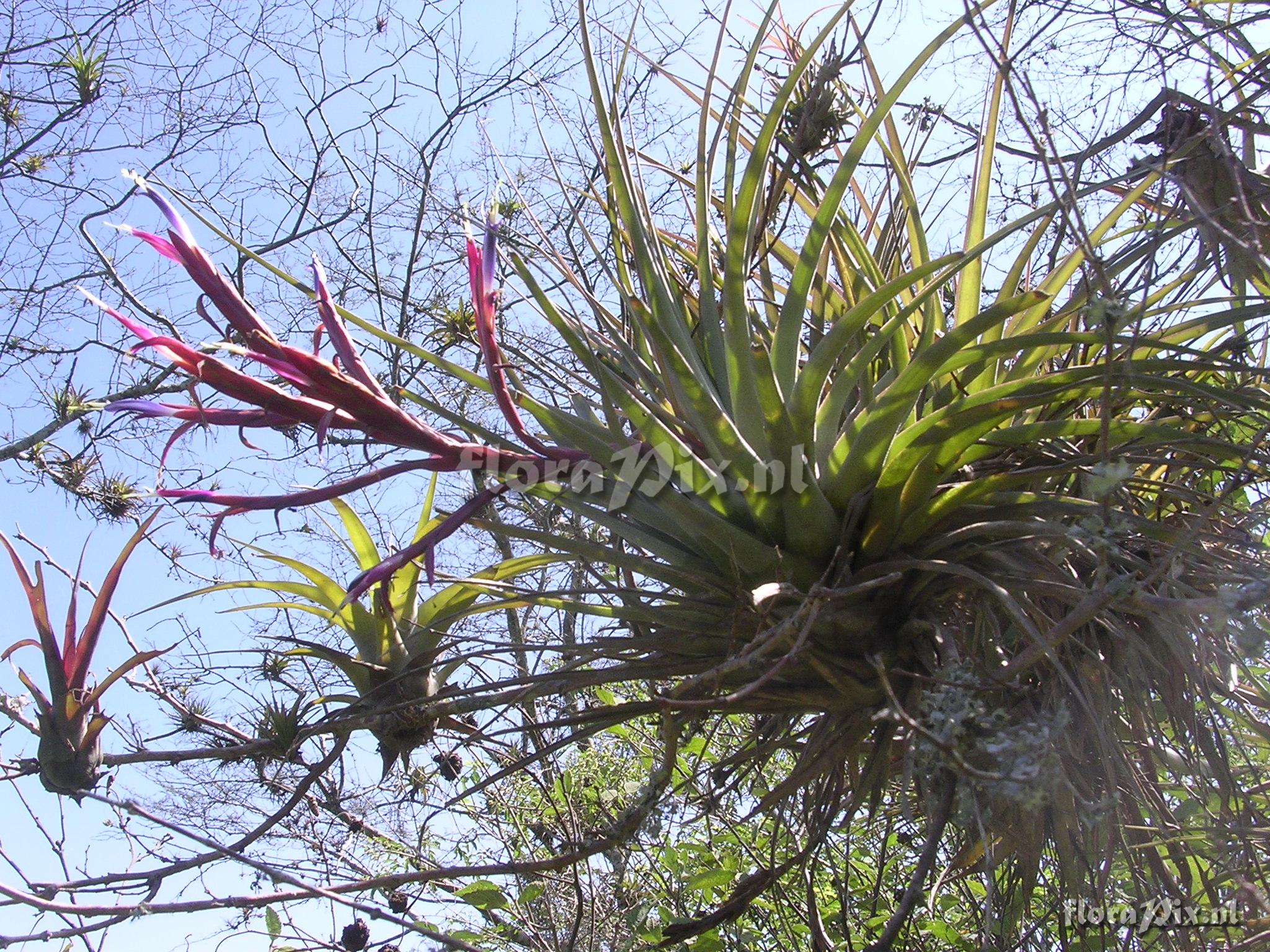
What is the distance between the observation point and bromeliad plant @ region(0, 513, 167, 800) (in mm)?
1364

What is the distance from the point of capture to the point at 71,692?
4.50 ft

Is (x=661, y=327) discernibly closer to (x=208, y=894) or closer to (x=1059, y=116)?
(x=1059, y=116)

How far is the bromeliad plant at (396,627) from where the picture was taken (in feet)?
4.56

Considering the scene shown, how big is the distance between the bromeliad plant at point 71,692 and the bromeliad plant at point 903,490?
32 cm

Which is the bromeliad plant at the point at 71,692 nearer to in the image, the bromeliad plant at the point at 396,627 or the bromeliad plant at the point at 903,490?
the bromeliad plant at the point at 396,627

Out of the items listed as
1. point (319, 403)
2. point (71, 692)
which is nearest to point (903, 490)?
point (319, 403)

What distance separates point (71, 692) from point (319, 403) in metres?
0.57

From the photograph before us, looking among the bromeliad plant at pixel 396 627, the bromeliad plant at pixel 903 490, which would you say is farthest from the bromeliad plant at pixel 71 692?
the bromeliad plant at pixel 903 490

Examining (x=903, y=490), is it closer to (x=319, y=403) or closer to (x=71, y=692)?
(x=319, y=403)

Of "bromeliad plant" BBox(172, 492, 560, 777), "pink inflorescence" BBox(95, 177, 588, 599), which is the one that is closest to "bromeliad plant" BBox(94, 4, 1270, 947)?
"pink inflorescence" BBox(95, 177, 588, 599)

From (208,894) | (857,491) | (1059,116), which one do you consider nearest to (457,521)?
(857,491)

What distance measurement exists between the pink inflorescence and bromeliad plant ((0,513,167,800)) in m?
0.25

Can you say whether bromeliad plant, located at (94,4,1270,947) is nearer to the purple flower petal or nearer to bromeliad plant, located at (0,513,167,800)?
the purple flower petal

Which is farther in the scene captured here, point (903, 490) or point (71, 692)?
point (71, 692)
